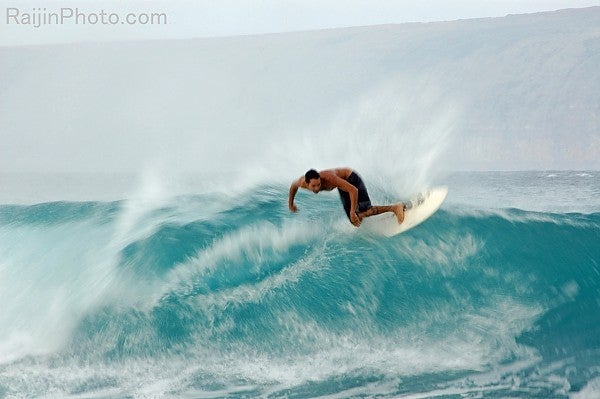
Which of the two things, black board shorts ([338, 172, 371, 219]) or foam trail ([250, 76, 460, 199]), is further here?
foam trail ([250, 76, 460, 199])

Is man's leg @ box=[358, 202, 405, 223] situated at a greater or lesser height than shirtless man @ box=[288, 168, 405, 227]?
lesser

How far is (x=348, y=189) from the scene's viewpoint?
7422 mm

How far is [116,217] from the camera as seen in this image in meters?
9.69

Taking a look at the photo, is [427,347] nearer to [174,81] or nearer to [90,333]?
[90,333]

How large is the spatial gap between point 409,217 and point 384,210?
1.80ft

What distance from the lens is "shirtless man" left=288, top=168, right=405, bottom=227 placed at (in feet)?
23.6

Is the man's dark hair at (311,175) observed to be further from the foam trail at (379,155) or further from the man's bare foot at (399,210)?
the foam trail at (379,155)

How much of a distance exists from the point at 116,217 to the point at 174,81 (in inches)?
3168

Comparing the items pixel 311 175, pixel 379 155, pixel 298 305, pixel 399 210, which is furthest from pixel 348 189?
pixel 379 155

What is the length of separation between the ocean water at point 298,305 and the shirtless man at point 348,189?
0.56m

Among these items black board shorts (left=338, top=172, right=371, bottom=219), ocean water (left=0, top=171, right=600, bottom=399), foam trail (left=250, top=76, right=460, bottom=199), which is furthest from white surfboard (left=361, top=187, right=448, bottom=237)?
foam trail (left=250, top=76, right=460, bottom=199)

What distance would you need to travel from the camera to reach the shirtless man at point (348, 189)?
7.18 meters

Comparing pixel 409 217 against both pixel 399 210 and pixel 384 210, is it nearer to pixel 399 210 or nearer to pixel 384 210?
pixel 399 210

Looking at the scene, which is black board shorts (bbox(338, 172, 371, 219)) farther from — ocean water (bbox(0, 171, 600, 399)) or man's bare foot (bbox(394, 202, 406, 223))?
ocean water (bbox(0, 171, 600, 399))
